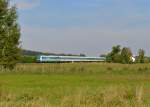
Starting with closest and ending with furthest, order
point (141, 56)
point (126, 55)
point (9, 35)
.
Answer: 1. point (9, 35)
2. point (126, 55)
3. point (141, 56)

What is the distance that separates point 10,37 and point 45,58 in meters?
65.2

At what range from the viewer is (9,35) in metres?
55.8

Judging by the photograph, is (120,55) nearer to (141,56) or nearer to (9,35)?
(141,56)

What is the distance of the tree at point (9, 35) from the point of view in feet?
182

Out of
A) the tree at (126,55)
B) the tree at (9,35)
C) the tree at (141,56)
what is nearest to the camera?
the tree at (9,35)

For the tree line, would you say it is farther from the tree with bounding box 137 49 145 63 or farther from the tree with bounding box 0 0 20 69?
the tree with bounding box 0 0 20 69

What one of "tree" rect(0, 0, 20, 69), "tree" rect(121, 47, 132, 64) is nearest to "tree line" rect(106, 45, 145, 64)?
"tree" rect(121, 47, 132, 64)

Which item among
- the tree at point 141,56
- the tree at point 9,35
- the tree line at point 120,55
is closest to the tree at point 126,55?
the tree line at point 120,55

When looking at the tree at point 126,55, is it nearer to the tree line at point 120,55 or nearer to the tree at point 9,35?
the tree line at point 120,55

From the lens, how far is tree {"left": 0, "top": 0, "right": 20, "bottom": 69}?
182ft

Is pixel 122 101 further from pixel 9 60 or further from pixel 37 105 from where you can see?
pixel 9 60

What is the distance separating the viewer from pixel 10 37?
5591cm

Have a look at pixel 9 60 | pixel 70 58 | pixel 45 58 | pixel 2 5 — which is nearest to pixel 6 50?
pixel 9 60

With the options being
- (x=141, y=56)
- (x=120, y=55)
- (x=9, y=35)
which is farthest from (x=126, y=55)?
(x=9, y=35)
